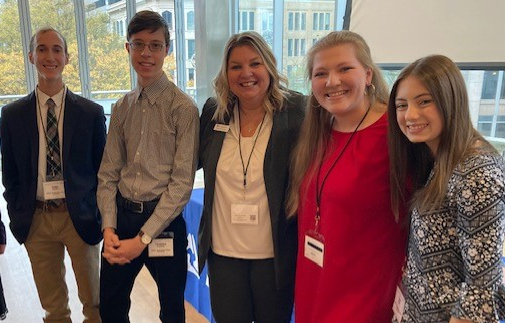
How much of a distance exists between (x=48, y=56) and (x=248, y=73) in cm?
105

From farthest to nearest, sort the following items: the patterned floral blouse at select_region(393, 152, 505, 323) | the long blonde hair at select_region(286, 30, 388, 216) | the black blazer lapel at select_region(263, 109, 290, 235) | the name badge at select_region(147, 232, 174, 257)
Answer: the name badge at select_region(147, 232, 174, 257)
the black blazer lapel at select_region(263, 109, 290, 235)
the long blonde hair at select_region(286, 30, 388, 216)
the patterned floral blouse at select_region(393, 152, 505, 323)

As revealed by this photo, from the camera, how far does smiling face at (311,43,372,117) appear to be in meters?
1.32

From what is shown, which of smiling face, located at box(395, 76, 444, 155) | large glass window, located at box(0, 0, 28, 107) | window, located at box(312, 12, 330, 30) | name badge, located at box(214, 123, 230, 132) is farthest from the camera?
large glass window, located at box(0, 0, 28, 107)

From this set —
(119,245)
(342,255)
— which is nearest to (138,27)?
(119,245)

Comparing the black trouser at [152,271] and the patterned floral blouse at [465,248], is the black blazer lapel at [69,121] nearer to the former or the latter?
the black trouser at [152,271]

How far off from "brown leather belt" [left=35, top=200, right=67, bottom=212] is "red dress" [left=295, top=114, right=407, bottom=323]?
126 centimetres

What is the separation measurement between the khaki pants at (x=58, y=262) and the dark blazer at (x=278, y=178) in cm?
77

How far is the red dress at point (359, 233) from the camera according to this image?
129 centimetres

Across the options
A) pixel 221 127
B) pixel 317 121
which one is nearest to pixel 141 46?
pixel 221 127

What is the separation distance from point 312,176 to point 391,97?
379 mm

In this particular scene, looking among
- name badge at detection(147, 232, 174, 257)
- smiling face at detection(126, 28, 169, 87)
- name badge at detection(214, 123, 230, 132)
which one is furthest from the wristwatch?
smiling face at detection(126, 28, 169, 87)

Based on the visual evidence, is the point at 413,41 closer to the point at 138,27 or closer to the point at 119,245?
the point at 138,27

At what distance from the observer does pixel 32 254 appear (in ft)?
6.72

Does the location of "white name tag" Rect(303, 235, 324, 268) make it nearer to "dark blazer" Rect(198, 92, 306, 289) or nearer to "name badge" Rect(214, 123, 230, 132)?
"dark blazer" Rect(198, 92, 306, 289)
